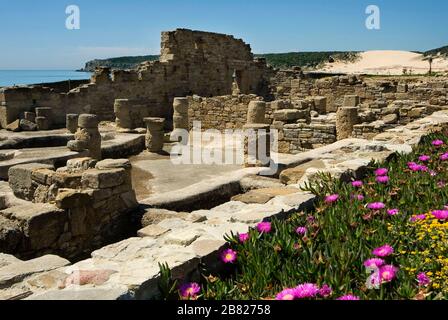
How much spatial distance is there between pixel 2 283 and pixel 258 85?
72.6ft

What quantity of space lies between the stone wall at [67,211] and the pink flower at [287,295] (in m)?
3.61

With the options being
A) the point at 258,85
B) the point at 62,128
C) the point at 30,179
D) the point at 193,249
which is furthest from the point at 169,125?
the point at 193,249

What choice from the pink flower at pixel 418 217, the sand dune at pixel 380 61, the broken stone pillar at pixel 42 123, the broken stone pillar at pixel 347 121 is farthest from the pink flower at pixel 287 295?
the sand dune at pixel 380 61

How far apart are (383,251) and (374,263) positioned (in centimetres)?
19

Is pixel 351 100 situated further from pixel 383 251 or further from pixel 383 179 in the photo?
pixel 383 251

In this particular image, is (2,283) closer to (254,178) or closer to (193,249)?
(193,249)

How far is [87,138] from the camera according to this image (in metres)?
12.3

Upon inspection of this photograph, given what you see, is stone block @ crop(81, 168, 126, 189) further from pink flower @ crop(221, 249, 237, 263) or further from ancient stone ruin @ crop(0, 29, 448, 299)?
pink flower @ crop(221, 249, 237, 263)

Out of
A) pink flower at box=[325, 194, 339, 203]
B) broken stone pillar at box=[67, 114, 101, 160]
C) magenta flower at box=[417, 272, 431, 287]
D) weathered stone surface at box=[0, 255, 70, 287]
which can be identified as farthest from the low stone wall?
broken stone pillar at box=[67, 114, 101, 160]

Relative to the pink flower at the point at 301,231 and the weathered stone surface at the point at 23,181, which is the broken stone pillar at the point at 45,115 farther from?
the pink flower at the point at 301,231

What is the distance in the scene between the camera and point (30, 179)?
7.03 m

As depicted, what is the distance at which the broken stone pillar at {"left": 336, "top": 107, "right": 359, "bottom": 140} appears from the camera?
1352 centimetres

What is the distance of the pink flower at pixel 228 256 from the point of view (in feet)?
11.7
